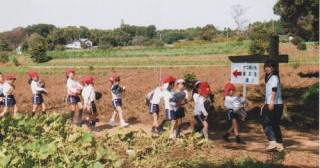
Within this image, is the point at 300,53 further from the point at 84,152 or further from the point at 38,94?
the point at 84,152

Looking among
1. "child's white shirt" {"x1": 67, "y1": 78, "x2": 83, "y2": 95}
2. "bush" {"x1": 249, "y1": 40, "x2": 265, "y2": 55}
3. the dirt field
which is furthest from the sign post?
"bush" {"x1": 249, "y1": 40, "x2": 265, "y2": 55}

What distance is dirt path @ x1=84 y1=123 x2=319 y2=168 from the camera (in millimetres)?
6455

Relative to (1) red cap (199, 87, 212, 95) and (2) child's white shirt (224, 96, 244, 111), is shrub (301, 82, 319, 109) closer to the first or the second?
(2) child's white shirt (224, 96, 244, 111)

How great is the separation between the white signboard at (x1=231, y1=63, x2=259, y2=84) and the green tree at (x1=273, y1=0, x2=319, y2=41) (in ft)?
23.1

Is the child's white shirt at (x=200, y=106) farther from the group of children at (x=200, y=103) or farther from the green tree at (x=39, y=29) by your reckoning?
the green tree at (x=39, y=29)

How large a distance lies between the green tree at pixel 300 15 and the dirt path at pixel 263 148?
750 centimetres

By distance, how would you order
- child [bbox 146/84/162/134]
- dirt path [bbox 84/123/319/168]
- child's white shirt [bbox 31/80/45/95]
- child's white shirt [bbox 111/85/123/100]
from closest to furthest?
dirt path [bbox 84/123/319/168], child [bbox 146/84/162/134], child's white shirt [bbox 111/85/123/100], child's white shirt [bbox 31/80/45/95]

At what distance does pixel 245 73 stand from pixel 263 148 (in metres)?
2.08

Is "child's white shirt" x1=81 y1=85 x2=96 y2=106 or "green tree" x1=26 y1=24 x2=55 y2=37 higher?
"green tree" x1=26 y1=24 x2=55 y2=37

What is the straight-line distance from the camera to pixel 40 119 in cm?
797

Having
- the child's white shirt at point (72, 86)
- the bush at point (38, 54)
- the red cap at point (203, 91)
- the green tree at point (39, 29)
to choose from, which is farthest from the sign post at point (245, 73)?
the green tree at point (39, 29)

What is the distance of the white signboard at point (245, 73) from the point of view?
29.7ft

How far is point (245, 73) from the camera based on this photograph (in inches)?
362

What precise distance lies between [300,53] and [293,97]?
29.1m
